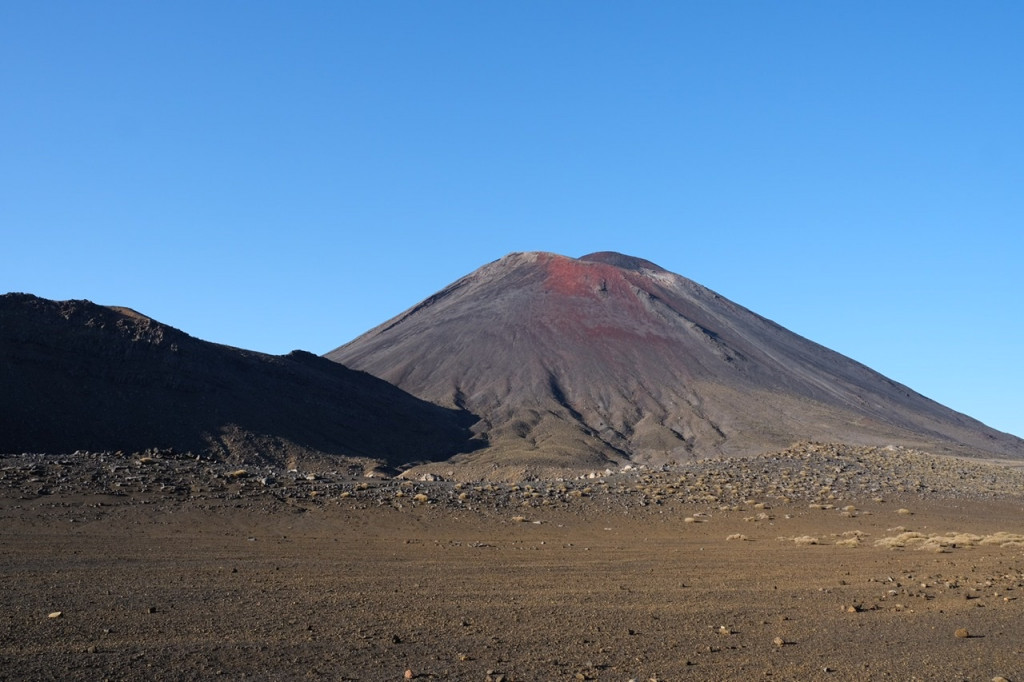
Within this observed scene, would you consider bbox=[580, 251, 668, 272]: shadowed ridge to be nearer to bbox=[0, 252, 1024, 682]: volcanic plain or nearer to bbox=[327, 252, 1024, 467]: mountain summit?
bbox=[327, 252, 1024, 467]: mountain summit

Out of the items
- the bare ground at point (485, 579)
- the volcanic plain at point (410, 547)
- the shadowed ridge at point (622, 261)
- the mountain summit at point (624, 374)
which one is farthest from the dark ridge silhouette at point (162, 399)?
the shadowed ridge at point (622, 261)

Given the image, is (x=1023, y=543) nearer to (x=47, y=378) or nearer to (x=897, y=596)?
(x=897, y=596)

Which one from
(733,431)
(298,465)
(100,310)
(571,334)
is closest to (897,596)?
(298,465)

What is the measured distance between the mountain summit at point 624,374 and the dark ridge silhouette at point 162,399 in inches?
332

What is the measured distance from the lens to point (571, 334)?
94875 millimetres

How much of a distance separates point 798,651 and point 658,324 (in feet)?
291

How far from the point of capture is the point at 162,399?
1816 inches

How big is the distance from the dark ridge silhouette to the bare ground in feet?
62.1

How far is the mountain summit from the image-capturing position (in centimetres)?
7031

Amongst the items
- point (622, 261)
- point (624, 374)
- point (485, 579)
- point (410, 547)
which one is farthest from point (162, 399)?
point (622, 261)

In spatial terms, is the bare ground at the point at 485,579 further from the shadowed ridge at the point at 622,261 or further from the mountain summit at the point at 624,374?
the shadowed ridge at the point at 622,261

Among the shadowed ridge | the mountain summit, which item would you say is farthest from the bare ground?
the shadowed ridge

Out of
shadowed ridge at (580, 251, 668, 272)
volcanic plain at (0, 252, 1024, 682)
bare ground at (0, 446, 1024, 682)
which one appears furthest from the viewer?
shadowed ridge at (580, 251, 668, 272)

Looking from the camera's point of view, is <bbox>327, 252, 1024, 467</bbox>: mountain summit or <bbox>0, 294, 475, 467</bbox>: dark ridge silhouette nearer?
<bbox>0, 294, 475, 467</bbox>: dark ridge silhouette
